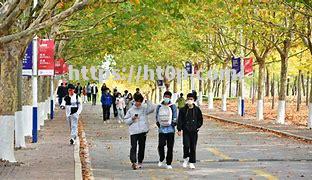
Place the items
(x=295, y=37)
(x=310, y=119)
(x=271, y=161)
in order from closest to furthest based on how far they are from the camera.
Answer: (x=271, y=161) < (x=310, y=119) < (x=295, y=37)

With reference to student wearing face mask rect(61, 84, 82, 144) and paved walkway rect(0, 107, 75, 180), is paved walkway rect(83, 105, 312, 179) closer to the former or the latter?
paved walkway rect(0, 107, 75, 180)

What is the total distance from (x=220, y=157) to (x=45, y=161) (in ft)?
16.1

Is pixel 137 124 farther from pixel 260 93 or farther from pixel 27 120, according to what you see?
pixel 260 93

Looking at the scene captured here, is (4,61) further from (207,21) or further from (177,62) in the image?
(177,62)

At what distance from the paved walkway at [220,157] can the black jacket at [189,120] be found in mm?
970

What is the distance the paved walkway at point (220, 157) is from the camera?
1808 cm

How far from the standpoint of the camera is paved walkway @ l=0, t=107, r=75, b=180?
17078 mm

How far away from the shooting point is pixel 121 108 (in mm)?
43344

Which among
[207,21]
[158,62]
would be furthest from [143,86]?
[207,21]

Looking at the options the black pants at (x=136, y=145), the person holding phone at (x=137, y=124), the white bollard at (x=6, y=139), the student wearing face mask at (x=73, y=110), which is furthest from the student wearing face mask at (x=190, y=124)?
the student wearing face mask at (x=73, y=110)

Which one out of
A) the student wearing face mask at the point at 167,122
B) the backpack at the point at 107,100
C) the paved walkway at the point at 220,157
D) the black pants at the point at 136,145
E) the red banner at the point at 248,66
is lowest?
the paved walkway at the point at 220,157

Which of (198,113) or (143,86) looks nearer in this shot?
(198,113)

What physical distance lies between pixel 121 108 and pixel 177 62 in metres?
33.5

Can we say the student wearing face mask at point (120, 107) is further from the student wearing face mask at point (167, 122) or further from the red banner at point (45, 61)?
the student wearing face mask at point (167, 122)
